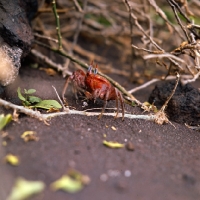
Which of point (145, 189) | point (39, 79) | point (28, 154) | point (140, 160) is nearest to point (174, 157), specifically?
point (140, 160)

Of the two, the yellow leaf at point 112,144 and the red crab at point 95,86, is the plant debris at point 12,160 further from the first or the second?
the red crab at point 95,86

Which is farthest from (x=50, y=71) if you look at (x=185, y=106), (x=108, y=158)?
(x=108, y=158)

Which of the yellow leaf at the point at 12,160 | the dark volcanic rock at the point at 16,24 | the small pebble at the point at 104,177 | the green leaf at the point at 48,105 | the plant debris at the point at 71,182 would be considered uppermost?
the dark volcanic rock at the point at 16,24

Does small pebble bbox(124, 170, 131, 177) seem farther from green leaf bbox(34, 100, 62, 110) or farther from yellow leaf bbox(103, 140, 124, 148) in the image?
green leaf bbox(34, 100, 62, 110)

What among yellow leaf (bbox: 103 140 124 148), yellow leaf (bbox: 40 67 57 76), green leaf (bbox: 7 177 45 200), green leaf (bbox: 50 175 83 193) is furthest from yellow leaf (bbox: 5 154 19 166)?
yellow leaf (bbox: 40 67 57 76)

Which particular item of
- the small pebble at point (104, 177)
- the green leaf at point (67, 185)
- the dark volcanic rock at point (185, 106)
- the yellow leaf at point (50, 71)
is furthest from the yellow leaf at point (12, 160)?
the yellow leaf at point (50, 71)

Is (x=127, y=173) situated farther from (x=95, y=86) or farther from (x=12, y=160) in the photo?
(x=95, y=86)

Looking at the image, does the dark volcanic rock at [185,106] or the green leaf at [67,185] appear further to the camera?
the dark volcanic rock at [185,106]
